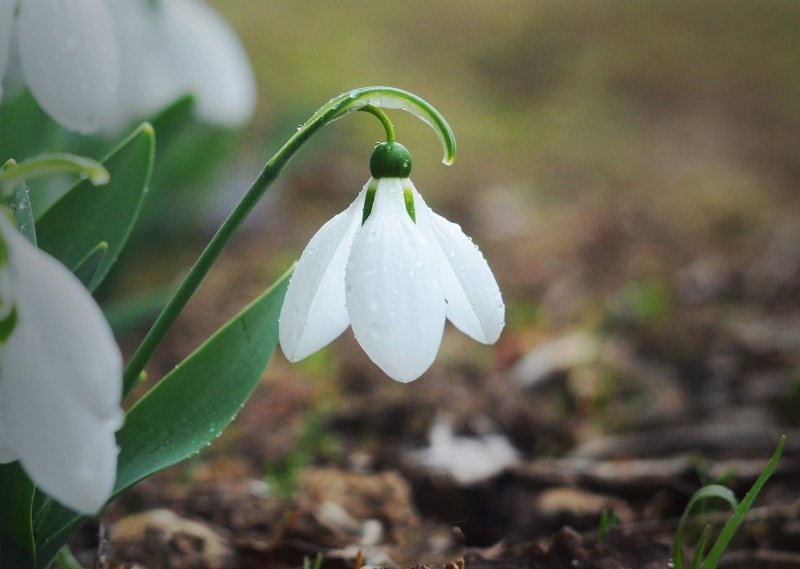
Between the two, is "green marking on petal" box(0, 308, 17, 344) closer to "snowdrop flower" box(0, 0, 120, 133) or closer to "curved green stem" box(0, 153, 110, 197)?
"curved green stem" box(0, 153, 110, 197)

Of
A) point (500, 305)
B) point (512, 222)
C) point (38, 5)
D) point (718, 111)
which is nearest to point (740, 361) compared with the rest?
point (512, 222)

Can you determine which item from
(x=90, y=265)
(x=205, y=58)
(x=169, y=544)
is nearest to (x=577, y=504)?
(x=169, y=544)

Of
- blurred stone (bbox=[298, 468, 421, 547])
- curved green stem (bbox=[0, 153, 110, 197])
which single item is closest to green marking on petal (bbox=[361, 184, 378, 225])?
curved green stem (bbox=[0, 153, 110, 197])

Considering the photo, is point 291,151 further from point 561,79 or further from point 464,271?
point 561,79

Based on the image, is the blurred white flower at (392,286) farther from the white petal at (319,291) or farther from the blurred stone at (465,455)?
the blurred stone at (465,455)

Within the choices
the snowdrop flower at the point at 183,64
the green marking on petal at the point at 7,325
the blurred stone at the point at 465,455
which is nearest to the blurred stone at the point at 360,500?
the blurred stone at the point at 465,455

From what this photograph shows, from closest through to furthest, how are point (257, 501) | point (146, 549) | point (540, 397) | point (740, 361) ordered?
point (146, 549), point (257, 501), point (540, 397), point (740, 361)

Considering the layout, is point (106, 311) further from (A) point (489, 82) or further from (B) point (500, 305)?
(A) point (489, 82)
